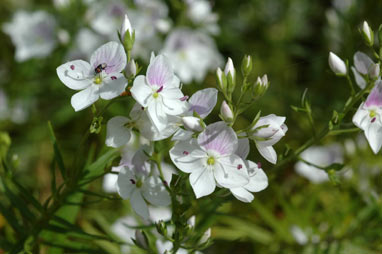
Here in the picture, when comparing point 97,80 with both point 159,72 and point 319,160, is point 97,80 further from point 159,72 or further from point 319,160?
point 319,160

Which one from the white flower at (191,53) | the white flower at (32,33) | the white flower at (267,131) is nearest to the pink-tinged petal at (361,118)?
the white flower at (267,131)

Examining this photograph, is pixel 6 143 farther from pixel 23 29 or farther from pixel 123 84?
pixel 23 29

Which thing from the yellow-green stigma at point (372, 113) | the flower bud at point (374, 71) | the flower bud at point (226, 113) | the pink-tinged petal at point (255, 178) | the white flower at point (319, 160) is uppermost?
the flower bud at point (374, 71)

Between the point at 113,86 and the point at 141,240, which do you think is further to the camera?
the point at 141,240

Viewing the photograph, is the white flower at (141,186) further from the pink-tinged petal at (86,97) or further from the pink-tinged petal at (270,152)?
the pink-tinged petal at (270,152)

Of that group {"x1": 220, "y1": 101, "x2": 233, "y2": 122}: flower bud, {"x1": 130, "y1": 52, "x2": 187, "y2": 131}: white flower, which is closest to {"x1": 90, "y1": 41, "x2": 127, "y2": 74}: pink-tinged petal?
{"x1": 130, "y1": 52, "x2": 187, "y2": 131}: white flower

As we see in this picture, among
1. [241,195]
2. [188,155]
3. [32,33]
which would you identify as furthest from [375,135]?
[32,33]
